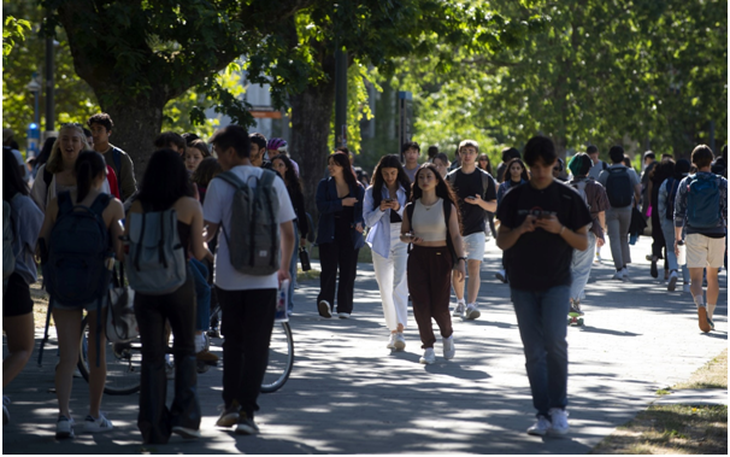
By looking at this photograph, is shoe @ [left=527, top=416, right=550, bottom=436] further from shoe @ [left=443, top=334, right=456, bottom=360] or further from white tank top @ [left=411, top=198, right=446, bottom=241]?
white tank top @ [left=411, top=198, right=446, bottom=241]

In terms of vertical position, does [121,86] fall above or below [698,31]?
below

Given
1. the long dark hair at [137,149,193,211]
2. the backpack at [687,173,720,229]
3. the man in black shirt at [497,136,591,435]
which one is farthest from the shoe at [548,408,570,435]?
the backpack at [687,173,720,229]

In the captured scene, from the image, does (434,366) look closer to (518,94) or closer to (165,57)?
(165,57)

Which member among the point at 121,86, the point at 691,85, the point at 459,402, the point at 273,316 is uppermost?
the point at 691,85

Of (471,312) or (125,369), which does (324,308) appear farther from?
(125,369)

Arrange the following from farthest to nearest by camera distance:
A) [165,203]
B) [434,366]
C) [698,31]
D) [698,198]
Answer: [698,31] → [698,198] → [434,366] → [165,203]

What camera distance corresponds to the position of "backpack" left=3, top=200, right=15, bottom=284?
7.02 metres

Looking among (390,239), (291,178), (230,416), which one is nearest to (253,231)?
(230,416)

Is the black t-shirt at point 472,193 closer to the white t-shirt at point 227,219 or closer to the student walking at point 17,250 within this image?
the white t-shirt at point 227,219

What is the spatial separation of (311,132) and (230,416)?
15.4 m

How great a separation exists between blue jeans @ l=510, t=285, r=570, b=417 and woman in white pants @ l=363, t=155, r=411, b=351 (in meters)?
3.62

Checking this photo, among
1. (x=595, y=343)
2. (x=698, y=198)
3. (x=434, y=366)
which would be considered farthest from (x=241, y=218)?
(x=698, y=198)

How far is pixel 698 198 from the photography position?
476 inches

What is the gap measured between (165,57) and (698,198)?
255 inches
